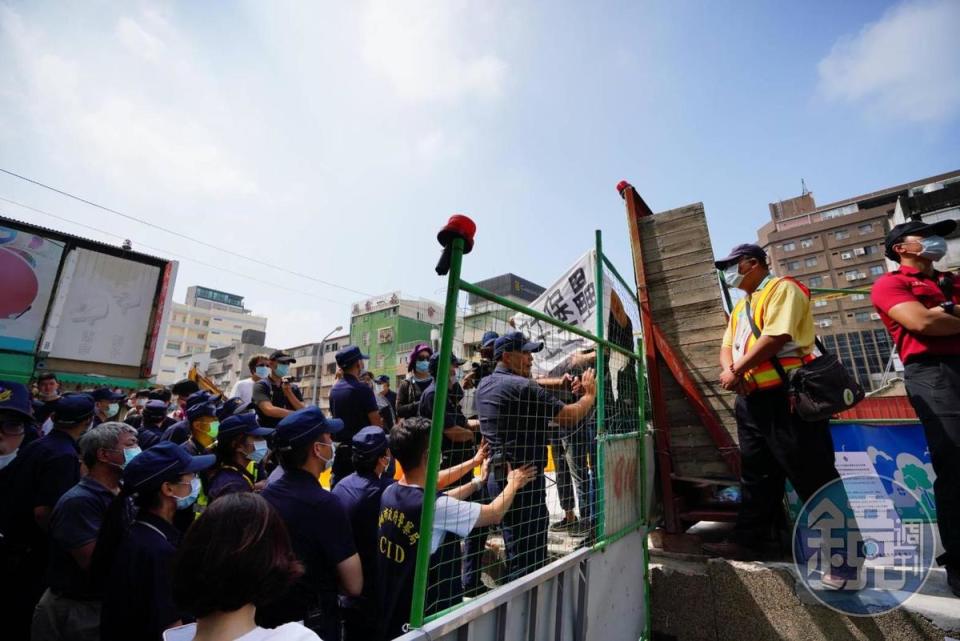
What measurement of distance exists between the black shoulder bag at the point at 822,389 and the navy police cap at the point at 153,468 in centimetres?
334

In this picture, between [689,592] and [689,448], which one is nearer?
[689,592]

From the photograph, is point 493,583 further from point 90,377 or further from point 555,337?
point 90,377

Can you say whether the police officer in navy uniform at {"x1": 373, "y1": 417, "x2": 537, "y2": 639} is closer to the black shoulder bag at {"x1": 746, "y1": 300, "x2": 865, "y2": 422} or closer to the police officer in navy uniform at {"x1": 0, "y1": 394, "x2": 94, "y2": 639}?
the black shoulder bag at {"x1": 746, "y1": 300, "x2": 865, "y2": 422}

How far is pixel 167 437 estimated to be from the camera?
15.1ft

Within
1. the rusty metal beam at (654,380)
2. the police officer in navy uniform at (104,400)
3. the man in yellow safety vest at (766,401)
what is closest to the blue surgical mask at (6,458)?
the police officer in navy uniform at (104,400)

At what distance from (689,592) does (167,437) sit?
5045 mm

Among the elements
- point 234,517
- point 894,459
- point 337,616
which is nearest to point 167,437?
point 337,616

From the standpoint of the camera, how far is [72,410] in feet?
10.5

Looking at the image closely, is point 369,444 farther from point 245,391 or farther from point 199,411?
point 245,391

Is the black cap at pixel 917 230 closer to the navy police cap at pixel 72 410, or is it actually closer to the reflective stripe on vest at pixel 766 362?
the reflective stripe on vest at pixel 766 362

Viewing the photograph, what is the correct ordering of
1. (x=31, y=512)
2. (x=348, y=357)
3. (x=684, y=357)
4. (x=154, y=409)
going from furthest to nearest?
1. (x=154, y=409)
2. (x=348, y=357)
3. (x=684, y=357)
4. (x=31, y=512)

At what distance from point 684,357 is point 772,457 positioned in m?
1.07

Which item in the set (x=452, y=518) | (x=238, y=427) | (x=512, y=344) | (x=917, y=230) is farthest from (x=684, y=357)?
(x=238, y=427)

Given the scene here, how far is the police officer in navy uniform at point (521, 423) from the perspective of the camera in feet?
7.75
